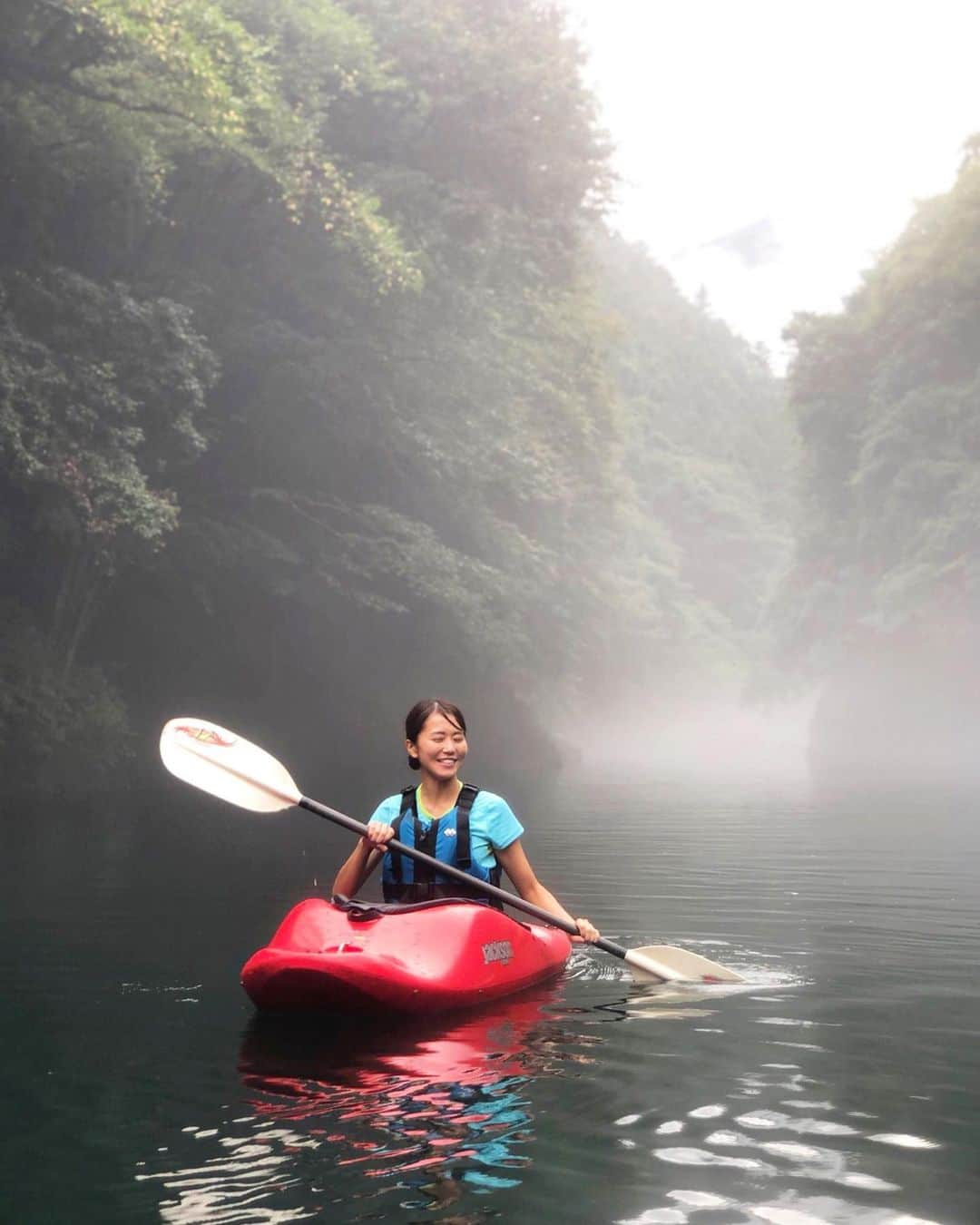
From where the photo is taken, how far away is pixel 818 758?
33.8 meters

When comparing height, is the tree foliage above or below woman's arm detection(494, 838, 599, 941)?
above

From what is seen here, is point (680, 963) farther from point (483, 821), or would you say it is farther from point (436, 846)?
point (436, 846)

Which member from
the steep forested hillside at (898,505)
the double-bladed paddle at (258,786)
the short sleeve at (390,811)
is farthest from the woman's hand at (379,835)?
the steep forested hillside at (898,505)

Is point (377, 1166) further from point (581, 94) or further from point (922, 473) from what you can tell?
point (922, 473)

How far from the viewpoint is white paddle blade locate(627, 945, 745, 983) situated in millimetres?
6042

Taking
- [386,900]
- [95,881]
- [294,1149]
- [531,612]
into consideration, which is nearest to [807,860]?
[95,881]

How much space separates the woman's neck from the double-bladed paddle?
37 cm

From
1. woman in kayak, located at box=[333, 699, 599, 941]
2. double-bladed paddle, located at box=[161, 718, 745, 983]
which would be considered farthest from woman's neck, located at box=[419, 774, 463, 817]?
double-bladed paddle, located at box=[161, 718, 745, 983]

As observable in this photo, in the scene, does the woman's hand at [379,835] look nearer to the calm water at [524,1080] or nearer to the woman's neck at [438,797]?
the woman's neck at [438,797]

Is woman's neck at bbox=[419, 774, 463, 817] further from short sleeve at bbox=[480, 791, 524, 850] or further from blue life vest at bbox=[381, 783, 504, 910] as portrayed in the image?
short sleeve at bbox=[480, 791, 524, 850]

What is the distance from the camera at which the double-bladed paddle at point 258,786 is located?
6020 mm

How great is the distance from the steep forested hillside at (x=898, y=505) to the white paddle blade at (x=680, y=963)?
21.5 m

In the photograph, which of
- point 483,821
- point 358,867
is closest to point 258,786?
point 358,867

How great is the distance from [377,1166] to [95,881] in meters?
6.05
